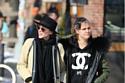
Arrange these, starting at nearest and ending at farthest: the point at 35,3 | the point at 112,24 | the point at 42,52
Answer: the point at 42,52
the point at 112,24
the point at 35,3

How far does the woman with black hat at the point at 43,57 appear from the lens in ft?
18.1

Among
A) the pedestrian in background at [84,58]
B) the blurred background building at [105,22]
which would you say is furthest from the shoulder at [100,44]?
the blurred background building at [105,22]

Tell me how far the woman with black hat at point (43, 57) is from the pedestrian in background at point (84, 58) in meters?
0.22

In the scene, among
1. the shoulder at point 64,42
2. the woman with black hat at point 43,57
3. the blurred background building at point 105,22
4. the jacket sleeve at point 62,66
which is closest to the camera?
the woman with black hat at point 43,57

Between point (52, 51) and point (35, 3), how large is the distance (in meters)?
14.0

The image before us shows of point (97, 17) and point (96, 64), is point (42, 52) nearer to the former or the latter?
point (96, 64)

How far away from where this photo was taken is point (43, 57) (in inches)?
219

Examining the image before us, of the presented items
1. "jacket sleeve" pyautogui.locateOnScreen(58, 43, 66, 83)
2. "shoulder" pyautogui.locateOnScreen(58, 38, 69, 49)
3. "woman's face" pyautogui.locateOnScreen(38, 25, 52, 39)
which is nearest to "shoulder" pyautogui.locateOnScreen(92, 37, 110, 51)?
"shoulder" pyautogui.locateOnScreen(58, 38, 69, 49)

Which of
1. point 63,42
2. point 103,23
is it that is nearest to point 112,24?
point 103,23

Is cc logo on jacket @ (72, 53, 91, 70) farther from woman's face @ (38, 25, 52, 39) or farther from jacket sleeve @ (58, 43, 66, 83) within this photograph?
woman's face @ (38, 25, 52, 39)

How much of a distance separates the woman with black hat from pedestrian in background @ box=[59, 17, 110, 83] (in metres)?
0.22

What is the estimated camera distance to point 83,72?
5.74 meters

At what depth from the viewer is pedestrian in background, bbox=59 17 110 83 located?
225 inches

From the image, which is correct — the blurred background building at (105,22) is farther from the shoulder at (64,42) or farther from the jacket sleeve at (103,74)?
the jacket sleeve at (103,74)
